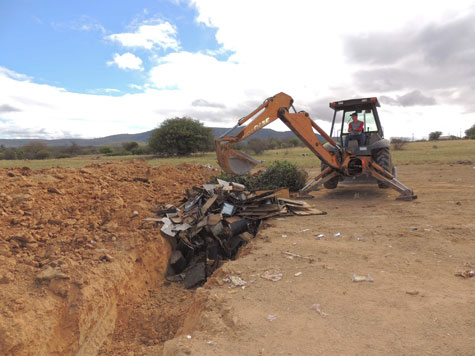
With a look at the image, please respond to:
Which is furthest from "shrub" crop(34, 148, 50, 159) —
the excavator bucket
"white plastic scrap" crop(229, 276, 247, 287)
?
"white plastic scrap" crop(229, 276, 247, 287)

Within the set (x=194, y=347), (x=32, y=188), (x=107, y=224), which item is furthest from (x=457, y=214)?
(x=32, y=188)

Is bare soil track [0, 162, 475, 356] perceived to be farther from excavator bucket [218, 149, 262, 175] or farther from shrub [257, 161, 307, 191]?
shrub [257, 161, 307, 191]

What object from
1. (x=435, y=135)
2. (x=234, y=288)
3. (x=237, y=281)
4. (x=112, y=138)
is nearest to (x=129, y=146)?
(x=237, y=281)

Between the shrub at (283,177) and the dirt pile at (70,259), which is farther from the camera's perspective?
the shrub at (283,177)

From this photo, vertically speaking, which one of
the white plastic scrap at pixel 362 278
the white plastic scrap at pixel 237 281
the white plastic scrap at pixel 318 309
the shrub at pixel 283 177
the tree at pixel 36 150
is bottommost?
the white plastic scrap at pixel 237 281

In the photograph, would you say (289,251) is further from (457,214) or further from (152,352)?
(457,214)

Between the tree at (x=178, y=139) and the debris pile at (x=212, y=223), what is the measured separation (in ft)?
92.4

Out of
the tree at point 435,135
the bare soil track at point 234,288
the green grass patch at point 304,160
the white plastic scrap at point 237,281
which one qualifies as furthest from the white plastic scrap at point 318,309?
the tree at point 435,135

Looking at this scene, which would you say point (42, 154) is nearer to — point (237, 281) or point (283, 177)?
point (283, 177)

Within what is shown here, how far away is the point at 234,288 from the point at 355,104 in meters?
6.90

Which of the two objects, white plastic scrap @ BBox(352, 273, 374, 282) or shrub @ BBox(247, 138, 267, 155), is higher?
shrub @ BBox(247, 138, 267, 155)

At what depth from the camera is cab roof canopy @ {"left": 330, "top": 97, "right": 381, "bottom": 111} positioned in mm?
8656

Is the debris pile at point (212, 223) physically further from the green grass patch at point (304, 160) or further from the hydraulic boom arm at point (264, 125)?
the green grass patch at point (304, 160)

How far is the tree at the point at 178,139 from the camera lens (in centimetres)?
3488
